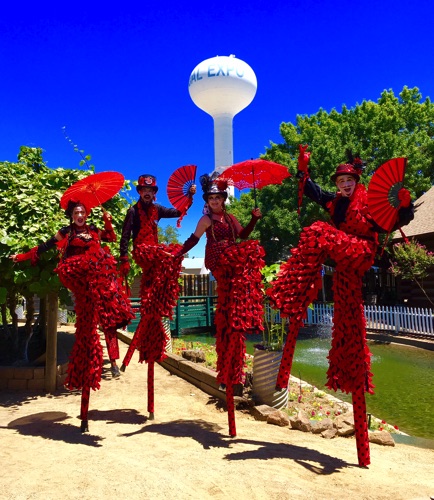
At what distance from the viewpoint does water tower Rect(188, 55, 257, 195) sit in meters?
29.2

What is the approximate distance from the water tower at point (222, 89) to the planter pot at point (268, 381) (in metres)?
22.9

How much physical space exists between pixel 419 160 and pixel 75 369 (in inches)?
710

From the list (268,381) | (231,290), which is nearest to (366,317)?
(268,381)

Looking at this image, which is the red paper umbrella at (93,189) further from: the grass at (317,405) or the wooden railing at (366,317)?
the wooden railing at (366,317)

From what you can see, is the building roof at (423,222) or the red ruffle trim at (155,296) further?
the building roof at (423,222)

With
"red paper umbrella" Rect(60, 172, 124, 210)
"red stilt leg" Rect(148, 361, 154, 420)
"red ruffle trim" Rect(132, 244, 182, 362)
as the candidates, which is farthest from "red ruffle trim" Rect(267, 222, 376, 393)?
"red paper umbrella" Rect(60, 172, 124, 210)

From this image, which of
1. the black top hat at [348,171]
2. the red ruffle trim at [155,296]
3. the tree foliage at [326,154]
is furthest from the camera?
the tree foliage at [326,154]

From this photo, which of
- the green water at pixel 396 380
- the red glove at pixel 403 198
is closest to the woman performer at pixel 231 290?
the red glove at pixel 403 198

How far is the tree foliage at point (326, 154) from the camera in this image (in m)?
17.3

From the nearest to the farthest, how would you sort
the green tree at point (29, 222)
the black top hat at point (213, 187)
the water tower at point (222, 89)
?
the black top hat at point (213, 187)
the green tree at point (29, 222)
the water tower at point (222, 89)

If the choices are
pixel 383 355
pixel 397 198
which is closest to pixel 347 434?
pixel 397 198

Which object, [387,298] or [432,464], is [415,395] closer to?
[432,464]

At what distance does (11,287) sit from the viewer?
739 centimetres

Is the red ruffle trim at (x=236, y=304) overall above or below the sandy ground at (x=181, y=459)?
above
